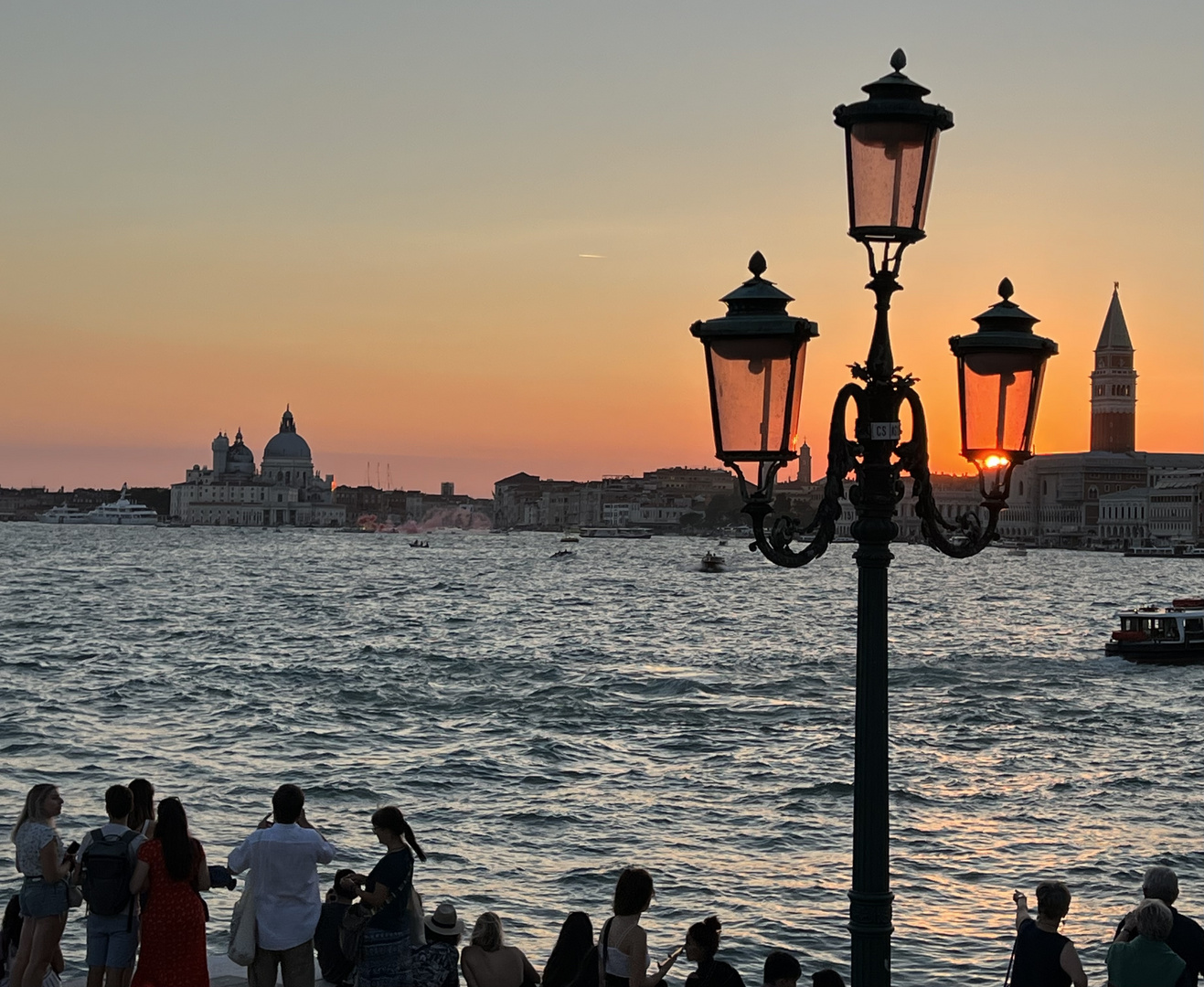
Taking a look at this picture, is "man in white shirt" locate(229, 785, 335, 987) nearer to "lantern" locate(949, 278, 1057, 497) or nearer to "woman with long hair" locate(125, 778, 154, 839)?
"woman with long hair" locate(125, 778, 154, 839)

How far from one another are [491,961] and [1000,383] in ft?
11.0

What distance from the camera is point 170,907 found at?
20.0 ft

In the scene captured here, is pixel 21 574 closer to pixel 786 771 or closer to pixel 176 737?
pixel 176 737

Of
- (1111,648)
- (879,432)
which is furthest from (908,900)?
(1111,648)

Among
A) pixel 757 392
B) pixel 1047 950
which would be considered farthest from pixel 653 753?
pixel 757 392

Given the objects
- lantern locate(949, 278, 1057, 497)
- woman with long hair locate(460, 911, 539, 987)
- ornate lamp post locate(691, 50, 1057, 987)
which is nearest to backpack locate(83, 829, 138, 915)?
Answer: woman with long hair locate(460, 911, 539, 987)

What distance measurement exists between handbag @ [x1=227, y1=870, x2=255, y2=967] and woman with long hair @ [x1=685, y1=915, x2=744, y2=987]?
1.79m

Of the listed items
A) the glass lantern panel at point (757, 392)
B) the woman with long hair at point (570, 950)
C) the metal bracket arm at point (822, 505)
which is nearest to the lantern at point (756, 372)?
the glass lantern panel at point (757, 392)

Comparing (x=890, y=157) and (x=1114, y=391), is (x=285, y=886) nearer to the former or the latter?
(x=890, y=157)

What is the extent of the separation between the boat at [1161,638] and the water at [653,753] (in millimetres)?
946

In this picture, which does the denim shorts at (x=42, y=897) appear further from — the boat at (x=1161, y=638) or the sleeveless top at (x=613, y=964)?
the boat at (x=1161, y=638)

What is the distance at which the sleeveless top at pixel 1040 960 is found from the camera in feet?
19.1

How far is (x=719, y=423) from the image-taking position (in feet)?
14.5

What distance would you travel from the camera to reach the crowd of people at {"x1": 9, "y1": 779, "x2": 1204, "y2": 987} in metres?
5.85
